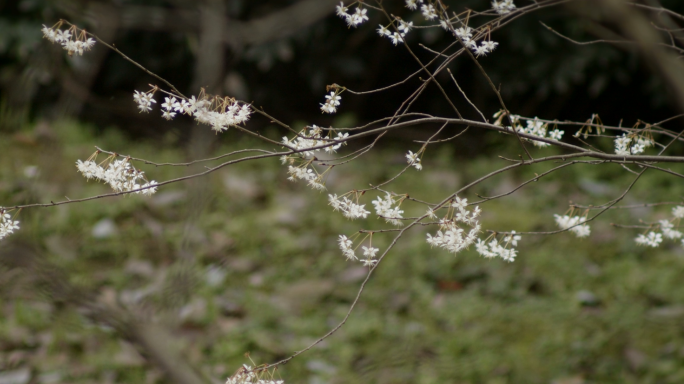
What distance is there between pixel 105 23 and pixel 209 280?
2.04 meters

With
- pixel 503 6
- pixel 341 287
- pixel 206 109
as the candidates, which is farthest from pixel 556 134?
pixel 341 287

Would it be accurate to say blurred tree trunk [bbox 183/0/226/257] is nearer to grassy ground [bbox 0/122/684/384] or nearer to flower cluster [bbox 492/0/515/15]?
flower cluster [bbox 492/0/515/15]

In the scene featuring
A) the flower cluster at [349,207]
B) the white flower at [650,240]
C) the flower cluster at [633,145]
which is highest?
the flower cluster at [349,207]

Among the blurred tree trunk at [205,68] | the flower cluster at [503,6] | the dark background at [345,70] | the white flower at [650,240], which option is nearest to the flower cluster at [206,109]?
the blurred tree trunk at [205,68]

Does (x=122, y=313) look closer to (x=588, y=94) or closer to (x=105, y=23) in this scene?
(x=105, y=23)

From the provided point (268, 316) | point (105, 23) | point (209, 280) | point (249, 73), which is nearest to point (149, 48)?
point (249, 73)

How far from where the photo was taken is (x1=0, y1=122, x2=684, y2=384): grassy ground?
2.55 m

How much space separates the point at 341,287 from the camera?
3.08 m

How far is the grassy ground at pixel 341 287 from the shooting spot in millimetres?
2553

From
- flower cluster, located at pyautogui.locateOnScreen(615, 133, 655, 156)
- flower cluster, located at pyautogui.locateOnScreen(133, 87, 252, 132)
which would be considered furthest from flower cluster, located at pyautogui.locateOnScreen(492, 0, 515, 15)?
flower cluster, located at pyautogui.locateOnScreen(133, 87, 252, 132)

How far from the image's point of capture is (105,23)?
1.21 meters

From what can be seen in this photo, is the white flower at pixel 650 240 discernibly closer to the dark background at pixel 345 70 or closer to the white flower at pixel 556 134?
the white flower at pixel 556 134

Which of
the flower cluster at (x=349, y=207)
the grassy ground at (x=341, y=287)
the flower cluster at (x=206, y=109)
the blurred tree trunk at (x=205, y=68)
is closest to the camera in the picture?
the blurred tree trunk at (x=205, y=68)

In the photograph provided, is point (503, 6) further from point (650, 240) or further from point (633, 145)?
point (650, 240)
